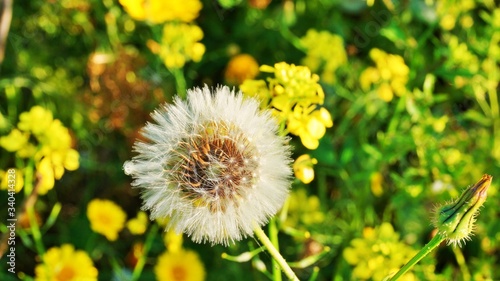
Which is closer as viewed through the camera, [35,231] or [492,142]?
[35,231]

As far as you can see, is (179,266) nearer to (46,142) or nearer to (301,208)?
(301,208)

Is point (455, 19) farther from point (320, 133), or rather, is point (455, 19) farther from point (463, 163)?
point (320, 133)

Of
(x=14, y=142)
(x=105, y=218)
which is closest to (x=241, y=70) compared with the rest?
(x=105, y=218)

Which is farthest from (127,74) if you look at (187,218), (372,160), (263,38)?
(187,218)

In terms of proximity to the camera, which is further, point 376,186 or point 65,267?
point 376,186

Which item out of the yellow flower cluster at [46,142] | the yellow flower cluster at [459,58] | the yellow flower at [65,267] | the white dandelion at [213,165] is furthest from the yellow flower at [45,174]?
the yellow flower cluster at [459,58]

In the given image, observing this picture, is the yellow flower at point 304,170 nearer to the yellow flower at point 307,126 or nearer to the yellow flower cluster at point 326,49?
the yellow flower at point 307,126
